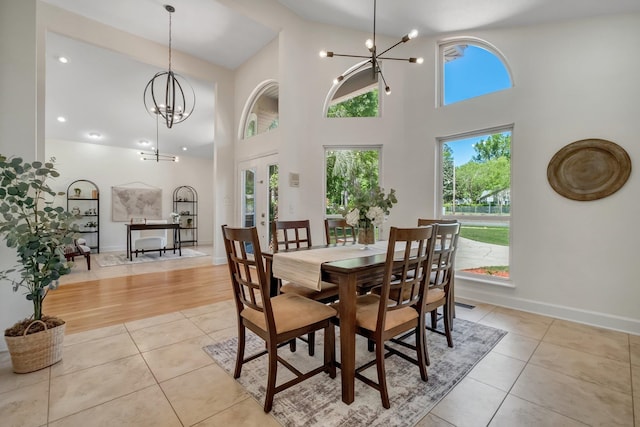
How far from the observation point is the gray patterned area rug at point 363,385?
153 cm

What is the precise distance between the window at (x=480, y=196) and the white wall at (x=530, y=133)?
146mm

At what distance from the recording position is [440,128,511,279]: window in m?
3.40

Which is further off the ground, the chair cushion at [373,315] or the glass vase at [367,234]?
the glass vase at [367,234]

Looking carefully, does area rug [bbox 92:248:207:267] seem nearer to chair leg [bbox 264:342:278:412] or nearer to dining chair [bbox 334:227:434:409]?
chair leg [bbox 264:342:278:412]

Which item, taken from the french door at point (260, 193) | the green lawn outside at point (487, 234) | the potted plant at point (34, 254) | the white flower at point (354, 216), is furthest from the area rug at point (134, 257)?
the green lawn outside at point (487, 234)

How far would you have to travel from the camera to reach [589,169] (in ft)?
9.19

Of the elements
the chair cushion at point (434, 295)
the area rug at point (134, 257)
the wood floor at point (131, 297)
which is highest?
the chair cushion at point (434, 295)

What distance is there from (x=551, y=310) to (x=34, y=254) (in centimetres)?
471

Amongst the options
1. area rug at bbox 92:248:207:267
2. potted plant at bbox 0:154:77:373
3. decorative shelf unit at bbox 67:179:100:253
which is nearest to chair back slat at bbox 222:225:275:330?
potted plant at bbox 0:154:77:373

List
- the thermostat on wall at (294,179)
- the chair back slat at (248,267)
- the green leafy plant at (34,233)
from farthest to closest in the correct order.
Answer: the thermostat on wall at (294,179) → the green leafy plant at (34,233) → the chair back slat at (248,267)

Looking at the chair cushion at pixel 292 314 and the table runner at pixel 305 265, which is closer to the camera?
the chair cushion at pixel 292 314

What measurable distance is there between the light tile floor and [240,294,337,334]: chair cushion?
0.48 m

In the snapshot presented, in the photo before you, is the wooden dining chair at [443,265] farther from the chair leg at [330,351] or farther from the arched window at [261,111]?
the arched window at [261,111]

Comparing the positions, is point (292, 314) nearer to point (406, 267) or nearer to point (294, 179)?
point (406, 267)
